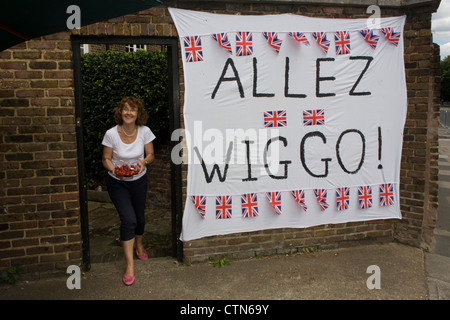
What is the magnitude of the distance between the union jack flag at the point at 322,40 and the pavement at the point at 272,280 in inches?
90.1

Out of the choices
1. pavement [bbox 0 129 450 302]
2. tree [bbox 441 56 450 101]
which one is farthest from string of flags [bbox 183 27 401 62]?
tree [bbox 441 56 450 101]

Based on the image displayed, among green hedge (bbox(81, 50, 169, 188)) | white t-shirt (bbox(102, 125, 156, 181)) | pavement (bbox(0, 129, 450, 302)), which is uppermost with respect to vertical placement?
green hedge (bbox(81, 50, 169, 188))

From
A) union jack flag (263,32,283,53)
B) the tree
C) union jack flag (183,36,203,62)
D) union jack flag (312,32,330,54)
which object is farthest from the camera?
the tree

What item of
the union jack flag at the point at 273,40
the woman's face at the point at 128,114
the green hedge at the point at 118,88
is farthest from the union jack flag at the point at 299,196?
the green hedge at the point at 118,88

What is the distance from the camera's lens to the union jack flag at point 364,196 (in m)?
4.22

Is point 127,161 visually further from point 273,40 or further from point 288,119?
point 273,40

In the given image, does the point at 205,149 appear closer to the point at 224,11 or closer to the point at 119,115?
the point at 119,115

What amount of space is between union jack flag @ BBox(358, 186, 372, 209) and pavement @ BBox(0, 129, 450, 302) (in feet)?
1.74

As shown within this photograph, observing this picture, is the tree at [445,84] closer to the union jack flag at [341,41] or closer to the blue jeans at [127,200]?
the union jack flag at [341,41]

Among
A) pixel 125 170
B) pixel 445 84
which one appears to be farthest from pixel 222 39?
pixel 445 84

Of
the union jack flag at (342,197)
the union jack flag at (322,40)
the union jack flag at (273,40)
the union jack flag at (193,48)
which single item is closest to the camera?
the union jack flag at (193,48)

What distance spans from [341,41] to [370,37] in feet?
1.16

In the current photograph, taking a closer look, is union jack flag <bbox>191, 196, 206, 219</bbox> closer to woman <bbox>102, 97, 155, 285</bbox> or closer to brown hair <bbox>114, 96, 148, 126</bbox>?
woman <bbox>102, 97, 155, 285</bbox>

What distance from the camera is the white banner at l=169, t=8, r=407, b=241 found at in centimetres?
375
